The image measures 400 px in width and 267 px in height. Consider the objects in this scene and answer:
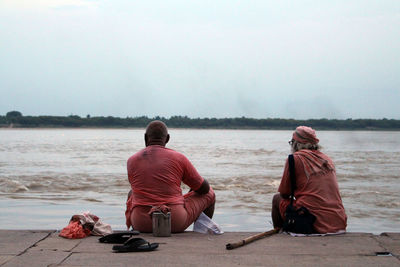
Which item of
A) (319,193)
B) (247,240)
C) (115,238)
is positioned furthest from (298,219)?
(115,238)

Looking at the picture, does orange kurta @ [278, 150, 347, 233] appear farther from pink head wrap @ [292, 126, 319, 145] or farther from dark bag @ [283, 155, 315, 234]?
pink head wrap @ [292, 126, 319, 145]

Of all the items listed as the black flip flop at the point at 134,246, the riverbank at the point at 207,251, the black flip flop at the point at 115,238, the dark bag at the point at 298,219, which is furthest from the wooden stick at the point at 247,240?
the black flip flop at the point at 115,238

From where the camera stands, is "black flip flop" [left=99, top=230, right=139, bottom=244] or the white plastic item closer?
"black flip flop" [left=99, top=230, right=139, bottom=244]

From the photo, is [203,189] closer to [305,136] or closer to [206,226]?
[206,226]

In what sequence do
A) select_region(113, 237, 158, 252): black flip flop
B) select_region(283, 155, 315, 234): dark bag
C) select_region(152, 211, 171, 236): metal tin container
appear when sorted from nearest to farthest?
select_region(113, 237, 158, 252): black flip flop
select_region(152, 211, 171, 236): metal tin container
select_region(283, 155, 315, 234): dark bag

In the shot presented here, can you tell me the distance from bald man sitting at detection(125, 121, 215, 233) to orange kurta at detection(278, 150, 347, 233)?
1.06 metres

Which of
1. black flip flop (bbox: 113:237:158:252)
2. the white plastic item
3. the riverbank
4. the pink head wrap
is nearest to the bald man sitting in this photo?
the white plastic item

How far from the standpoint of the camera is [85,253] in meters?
5.14

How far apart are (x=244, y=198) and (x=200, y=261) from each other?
25.9ft

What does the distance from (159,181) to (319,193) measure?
168 cm

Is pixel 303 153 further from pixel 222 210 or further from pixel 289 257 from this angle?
pixel 222 210

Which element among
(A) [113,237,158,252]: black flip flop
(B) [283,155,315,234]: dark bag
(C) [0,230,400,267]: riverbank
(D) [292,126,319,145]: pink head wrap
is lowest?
(C) [0,230,400,267]: riverbank

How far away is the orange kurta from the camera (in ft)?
20.2

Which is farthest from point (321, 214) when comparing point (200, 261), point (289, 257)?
point (200, 261)
